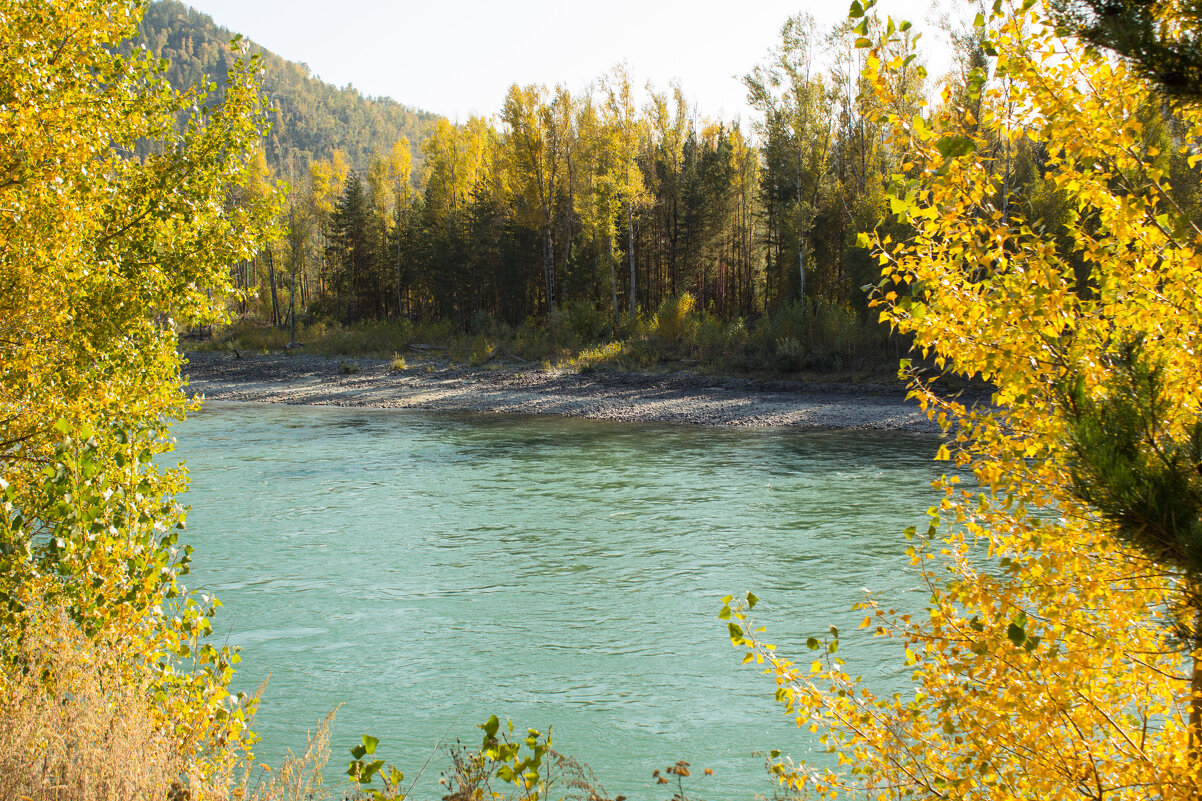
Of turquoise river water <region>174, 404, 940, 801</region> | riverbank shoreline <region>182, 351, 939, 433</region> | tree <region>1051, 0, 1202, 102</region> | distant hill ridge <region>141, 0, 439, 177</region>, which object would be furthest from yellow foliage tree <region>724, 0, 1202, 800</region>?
distant hill ridge <region>141, 0, 439, 177</region>

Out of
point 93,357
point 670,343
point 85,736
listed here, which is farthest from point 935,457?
point 670,343

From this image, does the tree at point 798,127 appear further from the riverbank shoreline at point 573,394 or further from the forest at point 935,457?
the forest at point 935,457

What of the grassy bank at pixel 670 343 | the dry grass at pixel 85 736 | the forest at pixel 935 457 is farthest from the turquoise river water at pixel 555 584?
the grassy bank at pixel 670 343

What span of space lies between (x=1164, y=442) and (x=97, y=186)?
4.90 metres

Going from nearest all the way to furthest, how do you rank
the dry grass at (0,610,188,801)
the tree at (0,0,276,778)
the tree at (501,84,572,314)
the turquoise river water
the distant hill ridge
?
the dry grass at (0,610,188,801), the tree at (0,0,276,778), the turquoise river water, the tree at (501,84,572,314), the distant hill ridge

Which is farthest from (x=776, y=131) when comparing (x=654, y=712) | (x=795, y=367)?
(x=654, y=712)

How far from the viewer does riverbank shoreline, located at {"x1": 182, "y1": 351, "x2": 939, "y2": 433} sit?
77.9 feet

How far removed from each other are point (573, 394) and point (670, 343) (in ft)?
21.4

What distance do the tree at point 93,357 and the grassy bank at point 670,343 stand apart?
25.6 metres

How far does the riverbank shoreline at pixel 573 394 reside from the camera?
77.9ft

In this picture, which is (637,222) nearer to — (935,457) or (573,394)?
(573,394)

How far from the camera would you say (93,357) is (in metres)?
4.52

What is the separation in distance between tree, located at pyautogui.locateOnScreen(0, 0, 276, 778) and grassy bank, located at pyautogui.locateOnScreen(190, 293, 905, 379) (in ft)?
84.1

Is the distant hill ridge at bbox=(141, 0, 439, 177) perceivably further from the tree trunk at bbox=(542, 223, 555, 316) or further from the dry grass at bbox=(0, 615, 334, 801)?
the dry grass at bbox=(0, 615, 334, 801)
